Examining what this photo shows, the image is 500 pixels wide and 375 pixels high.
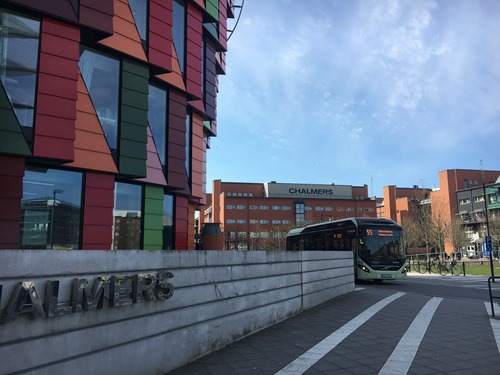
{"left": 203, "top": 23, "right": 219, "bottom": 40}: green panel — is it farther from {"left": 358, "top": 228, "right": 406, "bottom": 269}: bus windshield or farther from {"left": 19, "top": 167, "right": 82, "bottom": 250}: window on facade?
{"left": 358, "top": 228, "right": 406, "bottom": 269}: bus windshield

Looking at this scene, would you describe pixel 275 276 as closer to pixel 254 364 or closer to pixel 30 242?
pixel 254 364

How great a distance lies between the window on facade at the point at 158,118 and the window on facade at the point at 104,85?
6.34ft

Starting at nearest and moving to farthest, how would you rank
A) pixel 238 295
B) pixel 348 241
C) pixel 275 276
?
pixel 238 295
pixel 275 276
pixel 348 241

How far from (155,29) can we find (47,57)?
437 centimetres

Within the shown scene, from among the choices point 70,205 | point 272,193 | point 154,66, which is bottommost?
point 70,205

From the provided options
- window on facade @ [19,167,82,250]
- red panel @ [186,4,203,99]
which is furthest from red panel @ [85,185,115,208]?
red panel @ [186,4,203,99]

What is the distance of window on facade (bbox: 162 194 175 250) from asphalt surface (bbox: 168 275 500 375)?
6.34 m

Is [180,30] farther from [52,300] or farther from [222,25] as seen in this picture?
[52,300]

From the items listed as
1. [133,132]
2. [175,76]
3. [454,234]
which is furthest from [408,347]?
[454,234]

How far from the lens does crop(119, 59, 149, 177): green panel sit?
40.2 ft

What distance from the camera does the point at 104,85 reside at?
39.6ft

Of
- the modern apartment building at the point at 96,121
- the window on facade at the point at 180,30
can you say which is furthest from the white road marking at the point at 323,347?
the window on facade at the point at 180,30

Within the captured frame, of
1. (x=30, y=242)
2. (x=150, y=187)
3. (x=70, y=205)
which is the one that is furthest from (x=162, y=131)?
(x=30, y=242)

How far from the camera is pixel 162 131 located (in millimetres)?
14547
